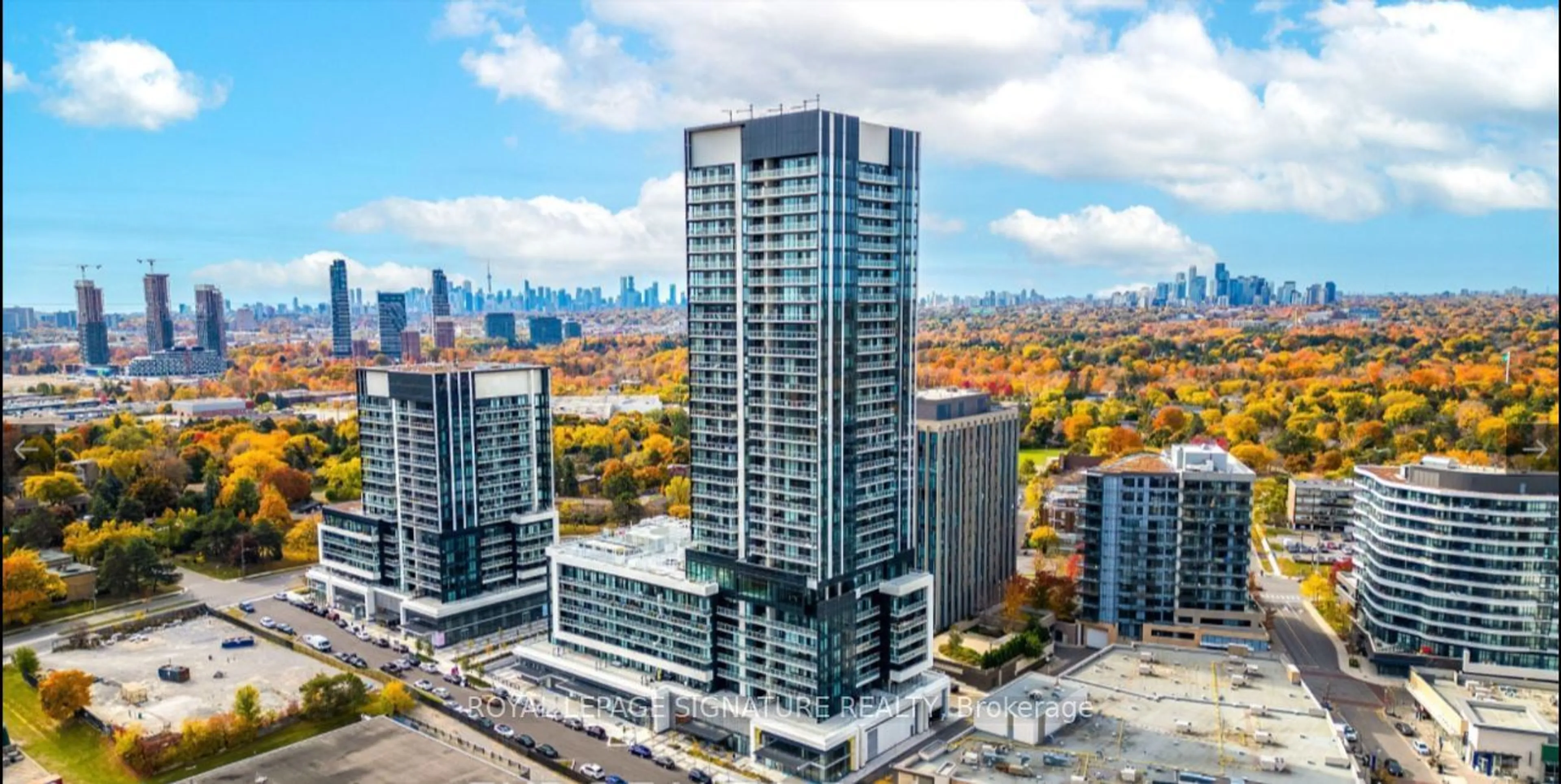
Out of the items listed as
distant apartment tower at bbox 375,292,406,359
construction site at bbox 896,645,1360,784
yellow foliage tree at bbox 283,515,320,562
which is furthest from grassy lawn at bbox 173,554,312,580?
distant apartment tower at bbox 375,292,406,359

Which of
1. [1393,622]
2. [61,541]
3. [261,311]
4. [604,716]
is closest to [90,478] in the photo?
[61,541]

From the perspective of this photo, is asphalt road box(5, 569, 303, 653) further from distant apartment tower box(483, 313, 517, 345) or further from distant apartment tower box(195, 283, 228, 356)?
distant apartment tower box(483, 313, 517, 345)

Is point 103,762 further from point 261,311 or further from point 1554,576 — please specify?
point 261,311

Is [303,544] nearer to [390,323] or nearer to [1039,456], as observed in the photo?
[1039,456]

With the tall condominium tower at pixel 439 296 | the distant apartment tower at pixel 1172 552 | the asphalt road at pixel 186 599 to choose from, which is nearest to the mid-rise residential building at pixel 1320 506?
the distant apartment tower at pixel 1172 552

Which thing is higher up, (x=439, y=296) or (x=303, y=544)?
(x=439, y=296)

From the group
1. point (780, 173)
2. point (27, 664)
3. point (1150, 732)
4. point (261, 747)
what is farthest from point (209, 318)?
point (1150, 732)
